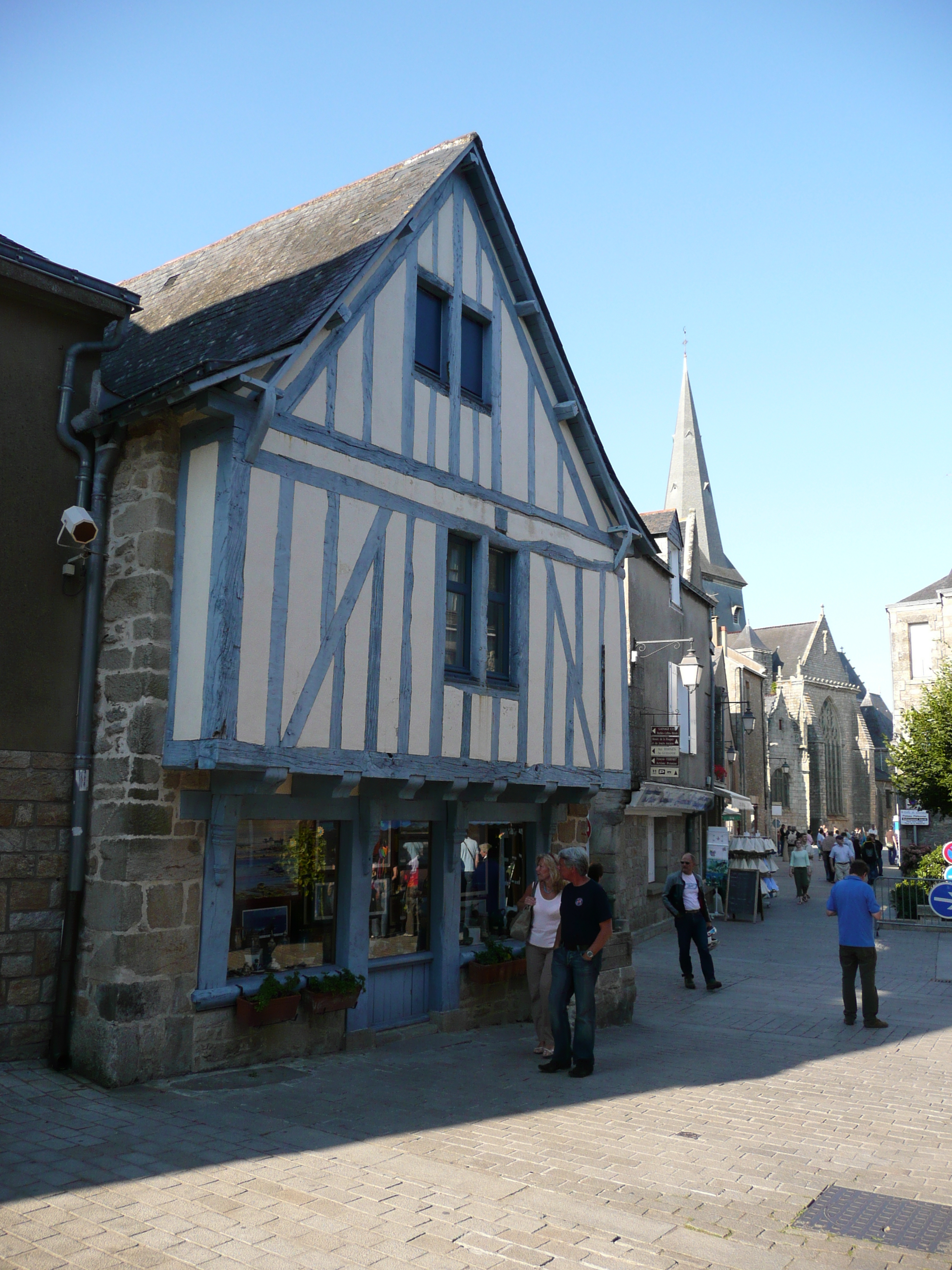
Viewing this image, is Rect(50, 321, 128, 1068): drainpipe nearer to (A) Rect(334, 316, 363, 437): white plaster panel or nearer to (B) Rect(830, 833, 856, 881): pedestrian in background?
(A) Rect(334, 316, 363, 437): white plaster panel

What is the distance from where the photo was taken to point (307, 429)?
7.37 m

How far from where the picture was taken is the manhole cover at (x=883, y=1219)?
422 cm

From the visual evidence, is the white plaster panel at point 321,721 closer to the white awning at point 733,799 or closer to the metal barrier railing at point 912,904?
the metal barrier railing at point 912,904

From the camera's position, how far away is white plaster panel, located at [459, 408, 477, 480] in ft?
29.2

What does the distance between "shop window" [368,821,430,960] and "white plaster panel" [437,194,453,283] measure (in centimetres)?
474

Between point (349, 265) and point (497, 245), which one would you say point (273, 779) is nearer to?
point (349, 265)

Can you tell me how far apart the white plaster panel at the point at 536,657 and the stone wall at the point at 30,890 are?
406cm

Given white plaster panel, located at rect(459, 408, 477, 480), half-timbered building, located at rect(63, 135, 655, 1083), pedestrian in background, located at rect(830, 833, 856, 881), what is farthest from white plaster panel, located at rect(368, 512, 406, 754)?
pedestrian in background, located at rect(830, 833, 856, 881)

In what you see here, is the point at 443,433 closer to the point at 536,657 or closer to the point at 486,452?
the point at 486,452

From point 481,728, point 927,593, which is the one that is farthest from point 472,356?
point 927,593

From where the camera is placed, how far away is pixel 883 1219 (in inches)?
176

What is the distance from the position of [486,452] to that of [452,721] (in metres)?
2.47

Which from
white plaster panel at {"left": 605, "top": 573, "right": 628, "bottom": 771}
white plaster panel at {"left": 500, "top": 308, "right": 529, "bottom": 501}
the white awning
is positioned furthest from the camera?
the white awning

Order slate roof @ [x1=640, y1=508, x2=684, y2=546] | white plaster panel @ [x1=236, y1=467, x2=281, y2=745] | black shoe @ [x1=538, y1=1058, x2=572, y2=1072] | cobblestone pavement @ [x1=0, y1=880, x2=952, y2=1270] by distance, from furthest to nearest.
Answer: slate roof @ [x1=640, y1=508, x2=684, y2=546] < black shoe @ [x1=538, y1=1058, x2=572, y2=1072] < white plaster panel @ [x1=236, y1=467, x2=281, y2=745] < cobblestone pavement @ [x1=0, y1=880, x2=952, y2=1270]
